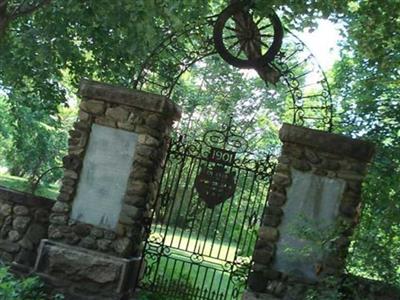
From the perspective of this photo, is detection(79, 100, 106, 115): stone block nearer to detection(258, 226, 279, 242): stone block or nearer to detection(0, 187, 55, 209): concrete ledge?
detection(0, 187, 55, 209): concrete ledge

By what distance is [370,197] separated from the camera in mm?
6824

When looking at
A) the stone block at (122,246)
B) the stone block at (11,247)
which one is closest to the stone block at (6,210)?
the stone block at (11,247)

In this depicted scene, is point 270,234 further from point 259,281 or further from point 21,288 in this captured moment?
point 21,288

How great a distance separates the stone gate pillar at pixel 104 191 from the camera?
18.3ft

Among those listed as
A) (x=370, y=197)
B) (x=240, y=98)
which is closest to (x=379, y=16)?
(x=370, y=197)

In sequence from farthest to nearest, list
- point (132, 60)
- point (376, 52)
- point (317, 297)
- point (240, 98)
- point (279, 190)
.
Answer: point (240, 98) → point (132, 60) → point (376, 52) → point (279, 190) → point (317, 297)

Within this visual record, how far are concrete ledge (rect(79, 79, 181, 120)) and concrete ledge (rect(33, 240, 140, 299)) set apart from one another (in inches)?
67.2

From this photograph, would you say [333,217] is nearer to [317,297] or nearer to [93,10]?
[317,297]

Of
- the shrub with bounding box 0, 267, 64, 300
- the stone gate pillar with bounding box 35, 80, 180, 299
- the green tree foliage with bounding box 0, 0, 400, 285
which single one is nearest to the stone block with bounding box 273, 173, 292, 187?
the green tree foliage with bounding box 0, 0, 400, 285

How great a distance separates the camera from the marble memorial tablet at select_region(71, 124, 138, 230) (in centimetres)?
568

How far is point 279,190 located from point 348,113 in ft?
9.51

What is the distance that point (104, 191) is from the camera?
225 inches

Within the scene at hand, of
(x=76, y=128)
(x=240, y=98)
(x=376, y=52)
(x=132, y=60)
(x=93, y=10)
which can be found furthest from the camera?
(x=240, y=98)

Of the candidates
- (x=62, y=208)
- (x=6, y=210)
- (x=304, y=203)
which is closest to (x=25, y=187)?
(x=6, y=210)
